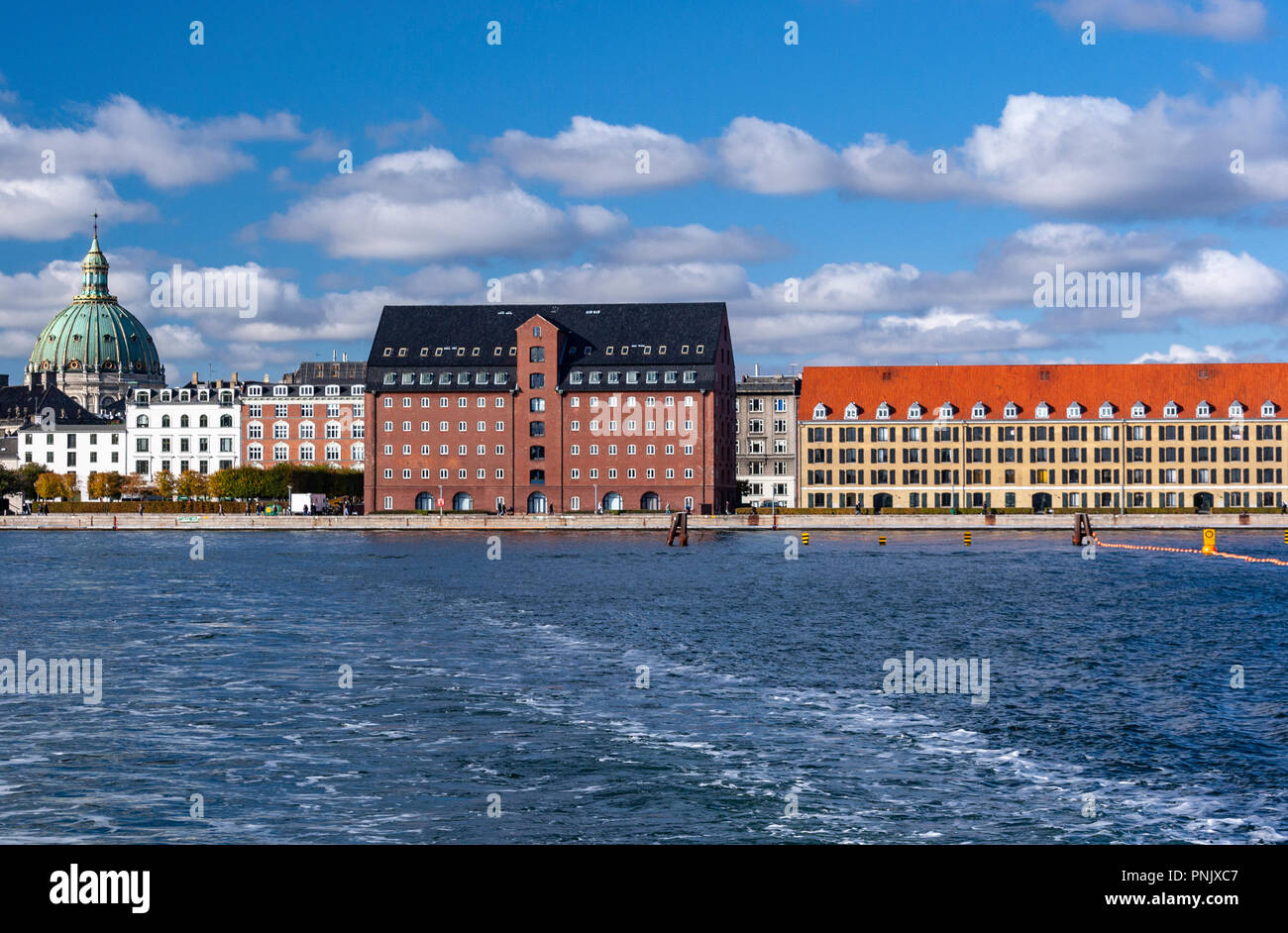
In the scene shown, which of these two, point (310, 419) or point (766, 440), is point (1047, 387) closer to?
point (766, 440)

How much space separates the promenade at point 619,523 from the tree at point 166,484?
35232 mm

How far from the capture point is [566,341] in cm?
14388

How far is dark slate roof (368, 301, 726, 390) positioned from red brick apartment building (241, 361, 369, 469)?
2478 cm

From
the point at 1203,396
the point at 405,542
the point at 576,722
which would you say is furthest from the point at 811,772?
the point at 1203,396

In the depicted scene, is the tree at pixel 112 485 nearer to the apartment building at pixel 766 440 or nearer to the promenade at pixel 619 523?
the promenade at pixel 619 523

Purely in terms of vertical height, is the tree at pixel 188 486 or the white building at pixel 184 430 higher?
the white building at pixel 184 430

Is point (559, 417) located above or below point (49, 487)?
above

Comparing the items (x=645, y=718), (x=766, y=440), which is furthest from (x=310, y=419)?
(x=645, y=718)

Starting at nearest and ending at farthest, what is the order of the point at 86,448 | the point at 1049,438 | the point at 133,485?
the point at 1049,438
the point at 133,485
the point at 86,448

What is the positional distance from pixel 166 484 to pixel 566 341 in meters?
58.6

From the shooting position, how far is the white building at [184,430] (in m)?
181

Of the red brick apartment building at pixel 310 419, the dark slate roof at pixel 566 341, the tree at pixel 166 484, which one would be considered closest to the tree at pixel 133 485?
the tree at pixel 166 484

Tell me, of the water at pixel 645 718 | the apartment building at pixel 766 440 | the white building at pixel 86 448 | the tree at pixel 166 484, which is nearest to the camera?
the water at pixel 645 718

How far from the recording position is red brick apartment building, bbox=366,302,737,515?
139 m
